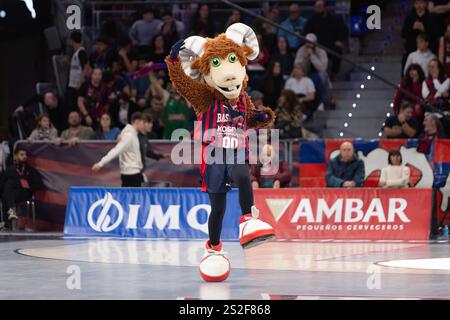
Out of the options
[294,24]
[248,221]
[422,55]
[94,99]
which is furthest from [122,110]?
[248,221]

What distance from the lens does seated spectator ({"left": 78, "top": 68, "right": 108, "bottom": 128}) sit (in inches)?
752

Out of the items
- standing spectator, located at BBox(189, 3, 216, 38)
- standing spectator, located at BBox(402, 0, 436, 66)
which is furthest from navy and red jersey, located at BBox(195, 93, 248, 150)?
standing spectator, located at BBox(189, 3, 216, 38)

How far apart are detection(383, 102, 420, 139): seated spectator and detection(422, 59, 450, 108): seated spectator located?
383mm

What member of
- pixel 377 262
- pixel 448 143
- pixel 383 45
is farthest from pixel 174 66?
pixel 383 45

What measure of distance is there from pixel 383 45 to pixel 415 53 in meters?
2.29

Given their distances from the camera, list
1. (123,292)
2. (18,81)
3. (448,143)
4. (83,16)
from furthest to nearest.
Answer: (18,81) → (83,16) → (448,143) → (123,292)

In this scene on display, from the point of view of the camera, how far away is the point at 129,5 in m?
22.3

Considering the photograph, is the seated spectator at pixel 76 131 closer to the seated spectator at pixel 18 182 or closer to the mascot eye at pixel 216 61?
the seated spectator at pixel 18 182

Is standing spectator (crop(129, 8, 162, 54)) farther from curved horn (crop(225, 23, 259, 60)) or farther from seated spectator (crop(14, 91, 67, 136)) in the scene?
curved horn (crop(225, 23, 259, 60))

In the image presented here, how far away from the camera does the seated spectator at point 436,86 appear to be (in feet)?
56.4

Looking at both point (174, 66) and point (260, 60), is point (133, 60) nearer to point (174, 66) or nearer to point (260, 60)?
point (260, 60)

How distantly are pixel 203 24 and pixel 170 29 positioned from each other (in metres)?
0.64

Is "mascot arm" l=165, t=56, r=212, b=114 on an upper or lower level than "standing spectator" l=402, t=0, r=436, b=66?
lower

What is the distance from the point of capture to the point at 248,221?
31.4 ft
